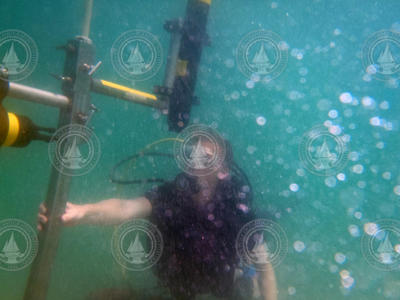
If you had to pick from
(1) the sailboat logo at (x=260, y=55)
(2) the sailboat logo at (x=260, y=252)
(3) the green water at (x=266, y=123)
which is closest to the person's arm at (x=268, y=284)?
(2) the sailboat logo at (x=260, y=252)

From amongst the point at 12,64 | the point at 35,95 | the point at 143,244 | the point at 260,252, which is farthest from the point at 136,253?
the point at 12,64

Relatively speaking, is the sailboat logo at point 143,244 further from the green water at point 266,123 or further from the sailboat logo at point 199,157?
the green water at point 266,123

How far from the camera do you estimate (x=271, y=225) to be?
3711 mm

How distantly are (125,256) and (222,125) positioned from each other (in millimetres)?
13451

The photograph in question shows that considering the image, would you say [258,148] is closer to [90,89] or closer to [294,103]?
[294,103]

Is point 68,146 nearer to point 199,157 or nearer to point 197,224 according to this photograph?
point 199,157

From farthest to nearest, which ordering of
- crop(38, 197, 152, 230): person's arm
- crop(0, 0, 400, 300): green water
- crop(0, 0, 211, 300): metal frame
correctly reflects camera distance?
1. crop(0, 0, 400, 300): green water
2. crop(38, 197, 152, 230): person's arm
3. crop(0, 0, 211, 300): metal frame

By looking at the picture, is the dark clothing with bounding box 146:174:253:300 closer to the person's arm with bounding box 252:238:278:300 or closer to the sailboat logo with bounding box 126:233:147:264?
the sailboat logo with bounding box 126:233:147:264

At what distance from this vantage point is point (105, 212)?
3.07 metres

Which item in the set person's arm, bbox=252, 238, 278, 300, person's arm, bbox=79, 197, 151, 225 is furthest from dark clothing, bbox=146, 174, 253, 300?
person's arm, bbox=252, 238, 278, 300

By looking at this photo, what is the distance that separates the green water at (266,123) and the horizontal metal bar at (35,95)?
774 cm

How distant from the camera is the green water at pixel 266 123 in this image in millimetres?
12695

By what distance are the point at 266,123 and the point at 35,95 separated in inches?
910

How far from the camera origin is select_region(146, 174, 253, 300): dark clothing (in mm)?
3244
